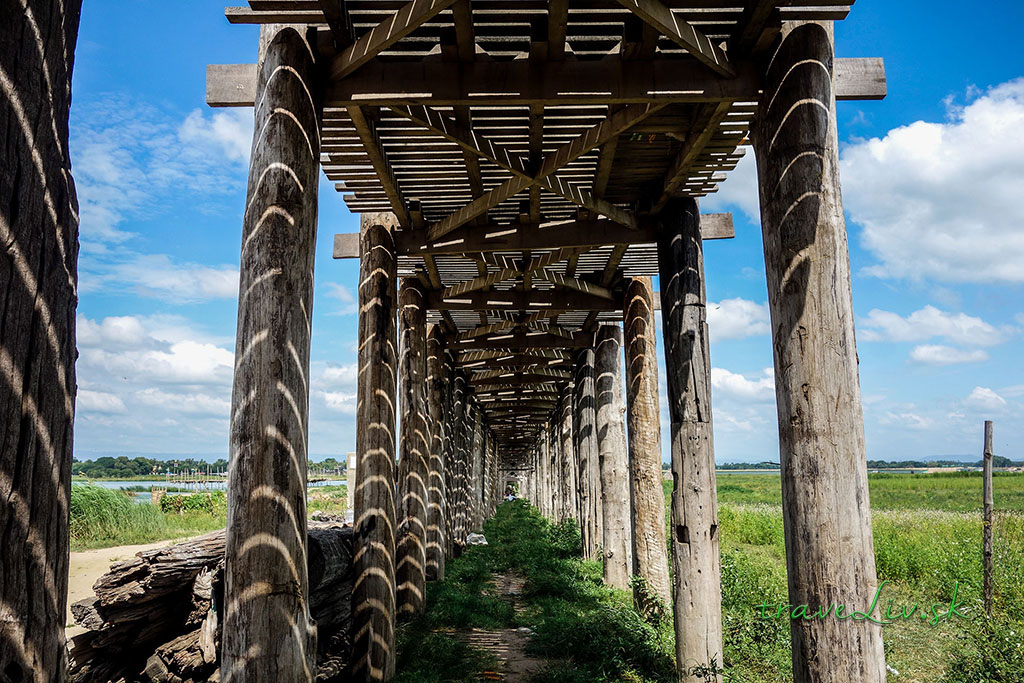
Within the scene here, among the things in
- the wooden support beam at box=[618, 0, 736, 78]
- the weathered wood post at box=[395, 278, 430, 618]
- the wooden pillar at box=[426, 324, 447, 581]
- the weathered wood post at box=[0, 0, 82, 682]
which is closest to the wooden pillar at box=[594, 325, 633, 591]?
the wooden pillar at box=[426, 324, 447, 581]

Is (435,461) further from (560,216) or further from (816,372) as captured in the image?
(816,372)

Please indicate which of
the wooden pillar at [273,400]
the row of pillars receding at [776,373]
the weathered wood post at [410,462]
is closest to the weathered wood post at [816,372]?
the row of pillars receding at [776,373]

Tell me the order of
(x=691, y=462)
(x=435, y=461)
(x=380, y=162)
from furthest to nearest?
(x=435, y=461)
(x=691, y=462)
(x=380, y=162)

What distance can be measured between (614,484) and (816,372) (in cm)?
765

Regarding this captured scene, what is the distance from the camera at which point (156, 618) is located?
5.32 metres

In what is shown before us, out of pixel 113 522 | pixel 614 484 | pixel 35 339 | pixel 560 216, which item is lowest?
pixel 113 522

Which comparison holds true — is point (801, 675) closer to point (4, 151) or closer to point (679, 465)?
point (679, 465)

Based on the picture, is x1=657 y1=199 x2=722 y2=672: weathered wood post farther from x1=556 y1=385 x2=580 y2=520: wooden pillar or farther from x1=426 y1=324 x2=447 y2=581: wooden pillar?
x1=556 y1=385 x2=580 y2=520: wooden pillar

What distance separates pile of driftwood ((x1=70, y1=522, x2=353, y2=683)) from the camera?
5.07 meters

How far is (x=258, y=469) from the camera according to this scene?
354cm

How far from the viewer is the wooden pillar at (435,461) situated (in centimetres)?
1147

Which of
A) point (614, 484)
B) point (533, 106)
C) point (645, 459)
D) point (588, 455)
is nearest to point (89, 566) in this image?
point (588, 455)

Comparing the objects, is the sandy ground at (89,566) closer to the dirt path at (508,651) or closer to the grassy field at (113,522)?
the grassy field at (113,522)

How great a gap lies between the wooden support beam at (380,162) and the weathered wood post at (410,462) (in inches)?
90.4
